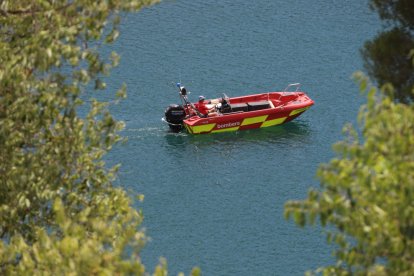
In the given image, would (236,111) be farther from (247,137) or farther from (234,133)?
(247,137)

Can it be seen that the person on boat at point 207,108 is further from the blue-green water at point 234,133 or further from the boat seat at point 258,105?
the boat seat at point 258,105

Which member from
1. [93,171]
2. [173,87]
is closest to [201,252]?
[173,87]

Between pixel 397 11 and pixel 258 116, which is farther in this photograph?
pixel 258 116

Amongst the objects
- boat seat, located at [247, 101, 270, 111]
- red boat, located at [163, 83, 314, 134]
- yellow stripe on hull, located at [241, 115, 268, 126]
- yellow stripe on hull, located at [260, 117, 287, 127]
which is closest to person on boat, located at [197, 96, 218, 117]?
red boat, located at [163, 83, 314, 134]

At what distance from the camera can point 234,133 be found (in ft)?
190

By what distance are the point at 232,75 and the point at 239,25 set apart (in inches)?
297

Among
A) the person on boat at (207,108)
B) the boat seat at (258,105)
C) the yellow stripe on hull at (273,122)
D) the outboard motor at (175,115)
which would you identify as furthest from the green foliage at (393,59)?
the yellow stripe on hull at (273,122)

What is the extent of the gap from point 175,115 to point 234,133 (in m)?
3.84

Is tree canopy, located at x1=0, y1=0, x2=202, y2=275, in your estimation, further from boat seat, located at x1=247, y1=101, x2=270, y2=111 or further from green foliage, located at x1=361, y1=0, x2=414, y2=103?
boat seat, located at x1=247, y1=101, x2=270, y2=111

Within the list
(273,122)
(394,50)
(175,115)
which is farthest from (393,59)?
(273,122)

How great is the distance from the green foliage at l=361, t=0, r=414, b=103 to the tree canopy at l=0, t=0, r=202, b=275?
7533 millimetres

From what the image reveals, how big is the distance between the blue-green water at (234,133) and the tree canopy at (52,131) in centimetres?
1577

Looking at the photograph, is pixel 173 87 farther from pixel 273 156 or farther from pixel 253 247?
pixel 253 247

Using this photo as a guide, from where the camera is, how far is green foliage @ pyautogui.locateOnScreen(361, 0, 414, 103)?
2464cm
